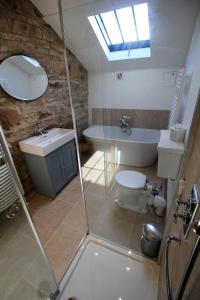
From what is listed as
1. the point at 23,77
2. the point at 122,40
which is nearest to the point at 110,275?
the point at 23,77

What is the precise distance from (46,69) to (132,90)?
4.82 ft

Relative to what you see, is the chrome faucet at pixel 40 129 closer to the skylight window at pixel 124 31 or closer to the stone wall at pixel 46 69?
the stone wall at pixel 46 69

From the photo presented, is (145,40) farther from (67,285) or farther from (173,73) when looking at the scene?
(67,285)

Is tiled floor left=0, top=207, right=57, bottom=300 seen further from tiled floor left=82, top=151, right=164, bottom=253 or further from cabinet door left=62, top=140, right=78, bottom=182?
cabinet door left=62, top=140, right=78, bottom=182

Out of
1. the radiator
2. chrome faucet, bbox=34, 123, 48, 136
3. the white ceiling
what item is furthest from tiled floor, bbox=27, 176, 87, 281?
the white ceiling

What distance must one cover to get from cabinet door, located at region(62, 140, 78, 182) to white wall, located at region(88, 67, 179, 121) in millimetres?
901

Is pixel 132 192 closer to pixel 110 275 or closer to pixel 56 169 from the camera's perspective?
pixel 110 275

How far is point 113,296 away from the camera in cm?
122

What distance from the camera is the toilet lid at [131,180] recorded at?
5.93 feet

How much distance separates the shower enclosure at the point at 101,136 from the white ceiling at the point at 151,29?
0.01 metres

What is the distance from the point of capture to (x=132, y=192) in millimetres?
1845

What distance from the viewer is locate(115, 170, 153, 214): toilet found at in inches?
71.7

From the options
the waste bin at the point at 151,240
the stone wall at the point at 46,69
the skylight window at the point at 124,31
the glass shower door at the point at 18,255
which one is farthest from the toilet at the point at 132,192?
the skylight window at the point at 124,31

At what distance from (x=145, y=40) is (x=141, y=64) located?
1.06ft
